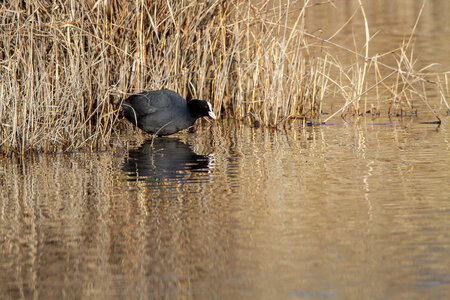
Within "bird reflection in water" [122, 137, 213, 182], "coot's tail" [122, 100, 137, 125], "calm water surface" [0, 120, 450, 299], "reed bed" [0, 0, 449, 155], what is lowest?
"calm water surface" [0, 120, 450, 299]

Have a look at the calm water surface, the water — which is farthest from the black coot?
the calm water surface

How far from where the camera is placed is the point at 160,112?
8.27m

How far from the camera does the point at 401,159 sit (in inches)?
264

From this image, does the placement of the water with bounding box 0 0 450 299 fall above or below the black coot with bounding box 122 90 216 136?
below

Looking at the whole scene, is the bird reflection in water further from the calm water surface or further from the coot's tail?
the coot's tail

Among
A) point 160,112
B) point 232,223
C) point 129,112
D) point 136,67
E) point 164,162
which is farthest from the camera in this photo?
point 136,67

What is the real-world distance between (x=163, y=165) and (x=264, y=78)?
2.76 m

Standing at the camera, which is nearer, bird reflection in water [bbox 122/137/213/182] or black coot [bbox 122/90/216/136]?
bird reflection in water [bbox 122/137/213/182]

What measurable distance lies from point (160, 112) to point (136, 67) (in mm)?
781

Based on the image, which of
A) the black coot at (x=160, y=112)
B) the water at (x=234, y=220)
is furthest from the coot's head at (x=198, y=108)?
the water at (x=234, y=220)

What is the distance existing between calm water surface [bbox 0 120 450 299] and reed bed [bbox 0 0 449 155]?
51 centimetres

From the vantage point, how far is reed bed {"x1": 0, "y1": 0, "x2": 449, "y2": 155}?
7.40 metres

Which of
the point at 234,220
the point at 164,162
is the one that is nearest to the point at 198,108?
the point at 164,162

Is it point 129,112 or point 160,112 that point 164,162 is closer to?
point 160,112
